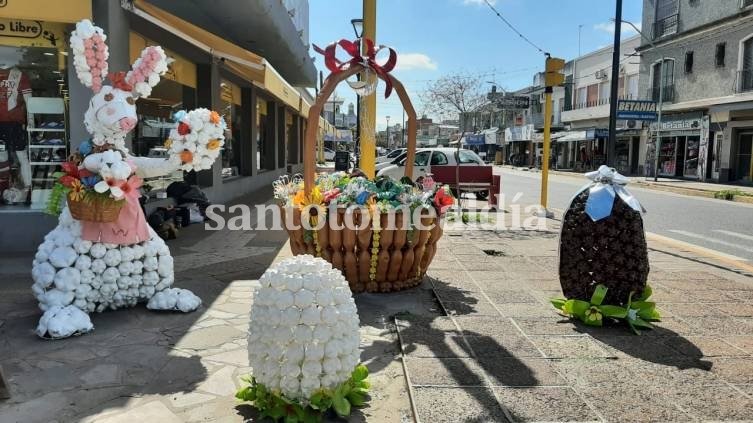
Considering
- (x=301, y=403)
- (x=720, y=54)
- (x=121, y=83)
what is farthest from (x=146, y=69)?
(x=720, y=54)

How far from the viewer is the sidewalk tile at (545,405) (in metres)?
2.72

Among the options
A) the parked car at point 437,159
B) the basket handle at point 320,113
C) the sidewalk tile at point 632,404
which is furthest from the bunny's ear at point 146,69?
the parked car at point 437,159

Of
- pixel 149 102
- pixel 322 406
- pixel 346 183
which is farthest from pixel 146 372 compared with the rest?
pixel 149 102

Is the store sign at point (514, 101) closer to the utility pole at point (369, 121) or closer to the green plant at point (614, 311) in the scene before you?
the utility pole at point (369, 121)

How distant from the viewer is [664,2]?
91.7ft

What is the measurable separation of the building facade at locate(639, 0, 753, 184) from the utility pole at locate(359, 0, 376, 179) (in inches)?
818

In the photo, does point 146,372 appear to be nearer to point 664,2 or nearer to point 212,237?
point 212,237

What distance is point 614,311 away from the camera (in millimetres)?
4031

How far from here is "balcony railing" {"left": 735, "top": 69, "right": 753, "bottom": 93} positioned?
73.6ft

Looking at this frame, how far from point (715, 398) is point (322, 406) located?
203cm

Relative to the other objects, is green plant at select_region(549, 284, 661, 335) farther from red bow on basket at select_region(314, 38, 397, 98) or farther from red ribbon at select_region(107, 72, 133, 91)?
red ribbon at select_region(107, 72, 133, 91)

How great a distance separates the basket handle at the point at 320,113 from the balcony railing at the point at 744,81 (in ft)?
73.3

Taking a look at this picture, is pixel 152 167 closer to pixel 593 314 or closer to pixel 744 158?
pixel 593 314

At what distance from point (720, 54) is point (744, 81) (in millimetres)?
1993
